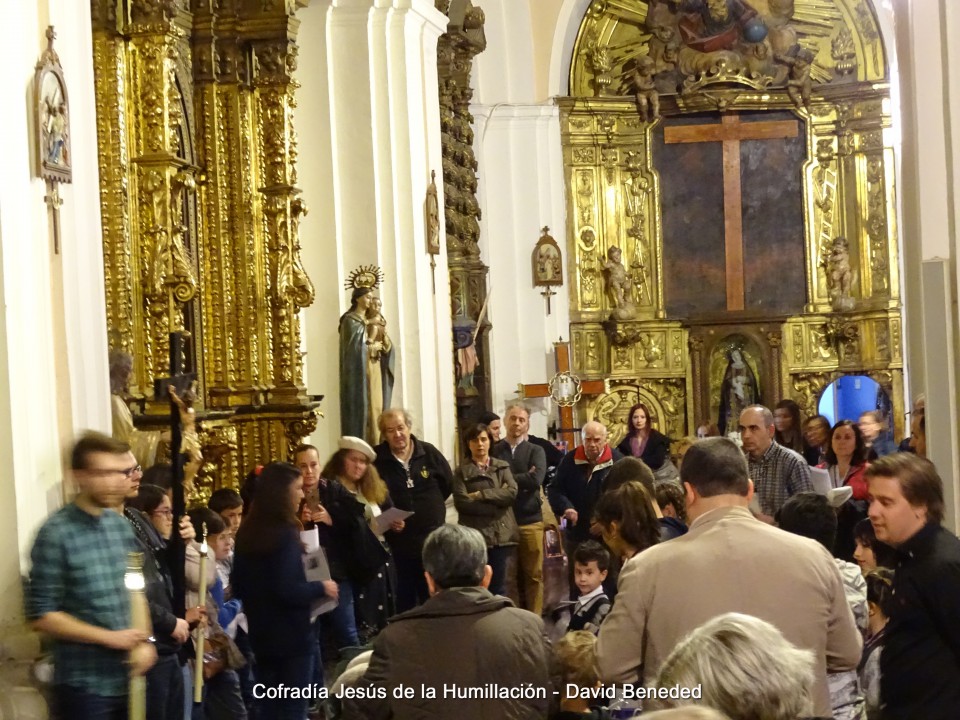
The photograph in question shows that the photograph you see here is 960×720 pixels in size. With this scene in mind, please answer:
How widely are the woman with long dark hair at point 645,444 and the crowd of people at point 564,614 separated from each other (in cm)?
505

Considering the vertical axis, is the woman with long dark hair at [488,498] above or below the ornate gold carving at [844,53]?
below

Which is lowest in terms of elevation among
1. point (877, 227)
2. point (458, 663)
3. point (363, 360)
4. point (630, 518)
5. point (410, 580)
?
point (410, 580)

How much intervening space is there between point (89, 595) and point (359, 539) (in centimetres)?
382

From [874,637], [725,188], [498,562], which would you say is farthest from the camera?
[725,188]

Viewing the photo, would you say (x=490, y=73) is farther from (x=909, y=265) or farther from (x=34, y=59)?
(x=34, y=59)

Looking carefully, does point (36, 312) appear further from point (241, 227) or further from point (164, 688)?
point (241, 227)

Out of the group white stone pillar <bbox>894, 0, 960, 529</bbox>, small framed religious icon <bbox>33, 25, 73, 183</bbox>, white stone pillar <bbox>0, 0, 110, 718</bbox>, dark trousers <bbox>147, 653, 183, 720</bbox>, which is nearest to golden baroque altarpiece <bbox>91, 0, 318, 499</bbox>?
white stone pillar <bbox>0, 0, 110, 718</bbox>

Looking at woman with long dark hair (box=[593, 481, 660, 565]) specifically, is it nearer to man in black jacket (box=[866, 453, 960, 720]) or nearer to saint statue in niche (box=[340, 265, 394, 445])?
man in black jacket (box=[866, 453, 960, 720])

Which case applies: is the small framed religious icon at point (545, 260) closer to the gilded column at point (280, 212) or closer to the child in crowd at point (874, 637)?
the gilded column at point (280, 212)

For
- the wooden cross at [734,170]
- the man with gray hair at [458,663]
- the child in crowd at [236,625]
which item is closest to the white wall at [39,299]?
the child in crowd at [236,625]

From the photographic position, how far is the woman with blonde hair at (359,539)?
8.91 meters

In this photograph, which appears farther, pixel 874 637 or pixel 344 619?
pixel 344 619

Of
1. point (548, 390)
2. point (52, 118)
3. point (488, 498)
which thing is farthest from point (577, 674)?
point (548, 390)

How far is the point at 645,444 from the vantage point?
42.8 feet
